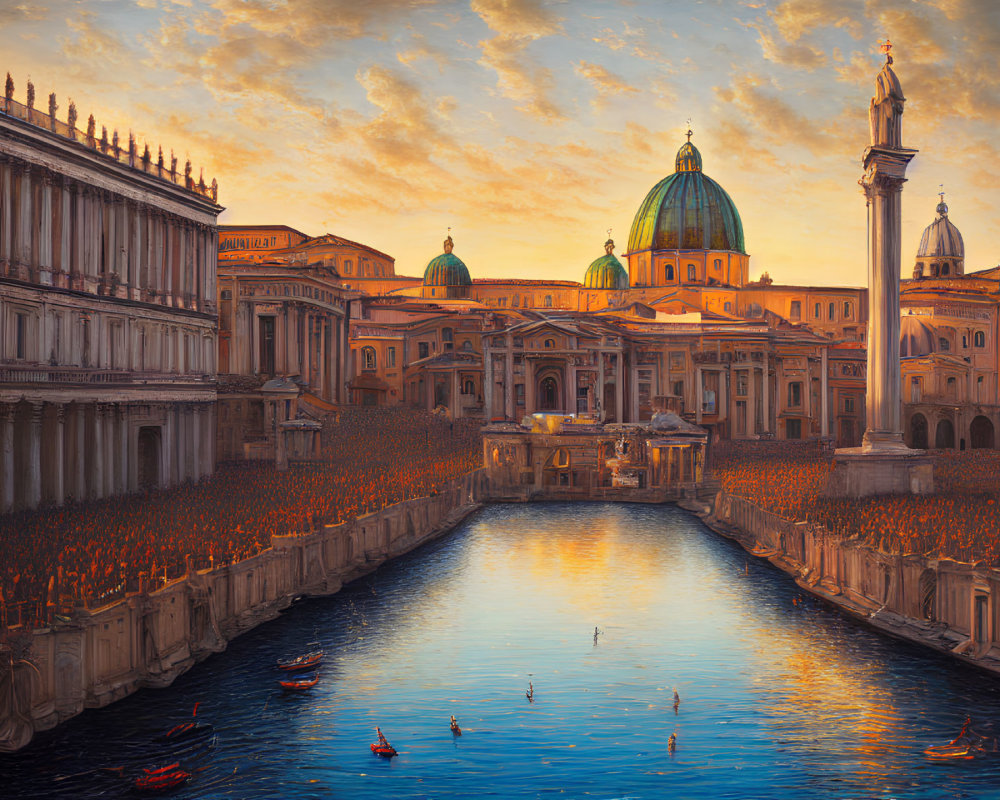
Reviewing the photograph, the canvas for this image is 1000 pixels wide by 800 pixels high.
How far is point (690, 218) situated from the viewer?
428ft

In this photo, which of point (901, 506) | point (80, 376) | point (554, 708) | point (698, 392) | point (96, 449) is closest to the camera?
point (554, 708)

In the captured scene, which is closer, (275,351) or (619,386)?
(275,351)

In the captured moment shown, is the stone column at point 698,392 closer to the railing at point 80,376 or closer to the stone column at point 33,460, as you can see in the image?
the railing at point 80,376

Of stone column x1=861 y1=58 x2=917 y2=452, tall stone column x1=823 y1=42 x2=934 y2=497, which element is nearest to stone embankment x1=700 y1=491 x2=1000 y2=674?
tall stone column x1=823 y1=42 x2=934 y2=497

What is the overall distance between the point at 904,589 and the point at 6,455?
34.4 m

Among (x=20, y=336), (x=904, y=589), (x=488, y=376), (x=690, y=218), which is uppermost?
(x=690, y=218)

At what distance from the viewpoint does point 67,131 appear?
2015 inches

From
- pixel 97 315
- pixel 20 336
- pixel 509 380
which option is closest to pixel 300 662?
pixel 20 336

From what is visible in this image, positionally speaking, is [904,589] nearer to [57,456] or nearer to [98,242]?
[57,456]

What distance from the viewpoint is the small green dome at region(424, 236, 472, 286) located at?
136m

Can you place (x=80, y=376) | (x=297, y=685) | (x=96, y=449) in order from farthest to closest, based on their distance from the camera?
(x=96, y=449)
(x=80, y=376)
(x=297, y=685)

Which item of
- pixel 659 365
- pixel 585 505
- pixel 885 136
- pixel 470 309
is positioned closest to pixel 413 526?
pixel 585 505

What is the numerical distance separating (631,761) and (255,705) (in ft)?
31.7

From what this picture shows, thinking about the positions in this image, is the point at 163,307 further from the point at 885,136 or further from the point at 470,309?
the point at 470,309
